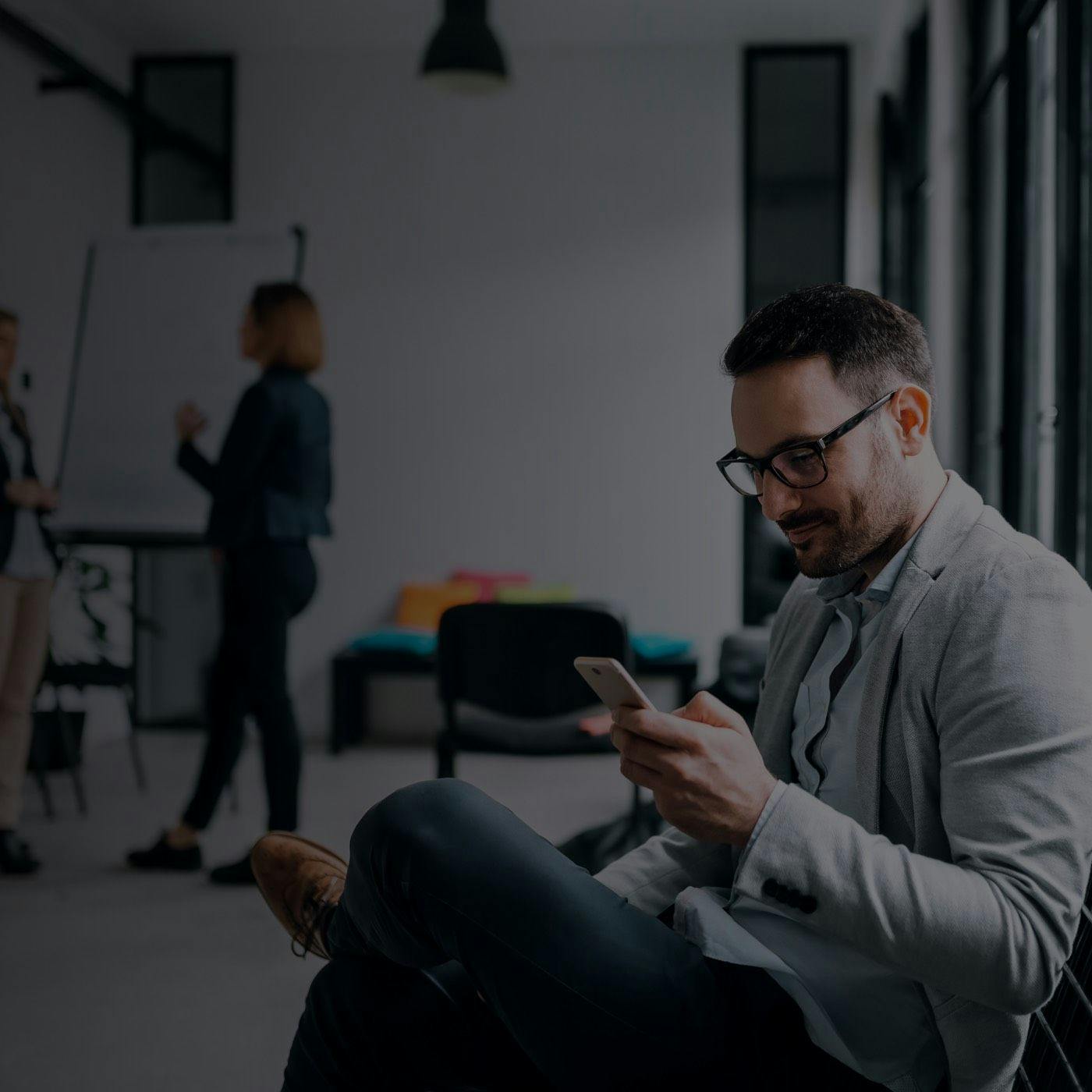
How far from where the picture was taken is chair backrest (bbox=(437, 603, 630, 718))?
2.79 metres

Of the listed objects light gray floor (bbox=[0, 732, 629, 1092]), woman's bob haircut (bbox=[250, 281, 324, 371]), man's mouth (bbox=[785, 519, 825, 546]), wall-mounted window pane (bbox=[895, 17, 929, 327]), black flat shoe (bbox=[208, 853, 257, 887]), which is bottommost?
light gray floor (bbox=[0, 732, 629, 1092])

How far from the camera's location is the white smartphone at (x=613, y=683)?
1010 millimetres

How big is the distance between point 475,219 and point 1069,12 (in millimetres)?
3258

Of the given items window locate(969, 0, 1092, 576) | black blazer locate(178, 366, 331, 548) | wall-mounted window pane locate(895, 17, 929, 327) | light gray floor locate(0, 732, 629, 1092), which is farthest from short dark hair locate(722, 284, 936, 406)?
wall-mounted window pane locate(895, 17, 929, 327)

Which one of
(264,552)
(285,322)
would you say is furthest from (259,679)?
(285,322)

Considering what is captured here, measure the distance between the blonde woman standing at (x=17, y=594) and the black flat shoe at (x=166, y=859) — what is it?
27 cm

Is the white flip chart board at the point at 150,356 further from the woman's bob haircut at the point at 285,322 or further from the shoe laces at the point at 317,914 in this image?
the shoe laces at the point at 317,914

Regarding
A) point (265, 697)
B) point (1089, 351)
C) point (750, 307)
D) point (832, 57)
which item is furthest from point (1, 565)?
point (832, 57)

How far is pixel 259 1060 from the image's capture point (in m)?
2.03

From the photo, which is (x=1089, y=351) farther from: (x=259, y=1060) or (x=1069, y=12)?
(x=259, y=1060)

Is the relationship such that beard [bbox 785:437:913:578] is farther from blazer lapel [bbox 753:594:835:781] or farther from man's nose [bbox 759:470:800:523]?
blazer lapel [bbox 753:594:835:781]

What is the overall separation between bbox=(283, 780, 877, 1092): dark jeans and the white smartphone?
18 centimetres

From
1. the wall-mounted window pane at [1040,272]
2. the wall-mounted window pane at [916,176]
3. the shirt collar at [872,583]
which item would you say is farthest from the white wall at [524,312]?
the shirt collar at [872,583]

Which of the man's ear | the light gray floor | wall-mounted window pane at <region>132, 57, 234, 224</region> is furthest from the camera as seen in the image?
wall-mounted window pane at <region>132, 57, 234, 224</region>
